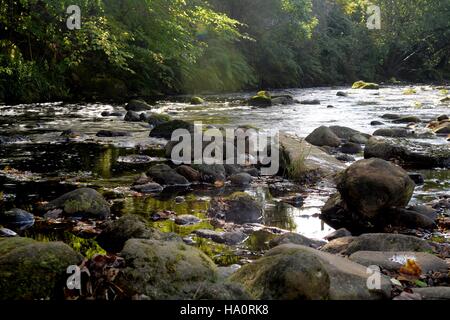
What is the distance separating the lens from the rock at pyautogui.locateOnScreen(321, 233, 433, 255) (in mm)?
4801

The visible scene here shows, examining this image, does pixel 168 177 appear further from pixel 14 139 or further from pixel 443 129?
pixel 443 129

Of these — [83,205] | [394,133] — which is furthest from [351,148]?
[83,205]

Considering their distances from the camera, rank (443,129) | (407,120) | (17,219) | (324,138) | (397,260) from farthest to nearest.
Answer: (407,120), (443,129), (324,138), (17,219), (397,260)

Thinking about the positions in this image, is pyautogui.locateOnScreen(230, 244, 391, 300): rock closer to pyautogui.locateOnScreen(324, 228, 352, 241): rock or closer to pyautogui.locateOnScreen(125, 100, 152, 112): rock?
pyautogui.locateOnScreen(324, 228, 352, 241): rock

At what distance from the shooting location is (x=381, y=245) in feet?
15.8

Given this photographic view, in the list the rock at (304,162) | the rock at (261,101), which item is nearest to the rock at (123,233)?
the rock at (304,162)

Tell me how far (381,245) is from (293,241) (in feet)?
2.66

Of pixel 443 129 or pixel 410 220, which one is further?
pixel 443 129

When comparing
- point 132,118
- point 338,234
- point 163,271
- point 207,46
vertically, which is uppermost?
point 207,46

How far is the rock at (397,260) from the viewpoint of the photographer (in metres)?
4.32

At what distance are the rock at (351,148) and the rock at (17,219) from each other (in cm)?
693

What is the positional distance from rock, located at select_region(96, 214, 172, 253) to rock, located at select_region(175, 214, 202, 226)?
78 centimetres

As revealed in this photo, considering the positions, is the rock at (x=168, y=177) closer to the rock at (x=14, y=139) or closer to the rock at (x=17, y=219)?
the rock at (x=17, y=219)
